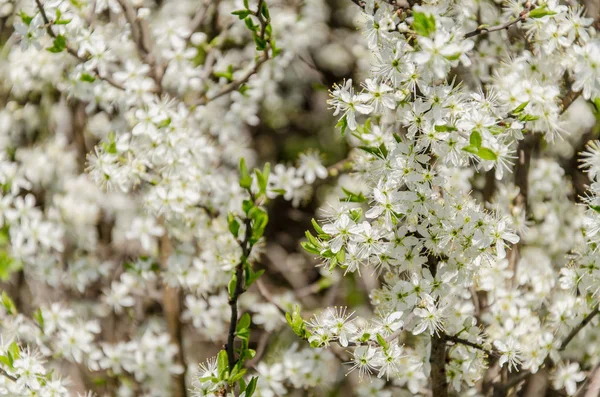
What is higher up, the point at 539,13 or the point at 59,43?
the point at 539,13

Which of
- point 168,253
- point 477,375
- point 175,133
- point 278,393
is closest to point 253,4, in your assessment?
point 175,133

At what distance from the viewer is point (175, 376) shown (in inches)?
133

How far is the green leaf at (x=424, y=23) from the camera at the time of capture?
1481mm

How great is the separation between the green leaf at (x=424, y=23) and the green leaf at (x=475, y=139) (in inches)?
10.0

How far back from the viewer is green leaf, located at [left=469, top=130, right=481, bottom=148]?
152 cm

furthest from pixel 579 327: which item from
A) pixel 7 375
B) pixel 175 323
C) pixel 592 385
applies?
pixel 175 323

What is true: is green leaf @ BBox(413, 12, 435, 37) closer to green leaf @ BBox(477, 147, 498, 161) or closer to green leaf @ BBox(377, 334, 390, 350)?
green leaf @ BBox(477, 147, 498, 161)

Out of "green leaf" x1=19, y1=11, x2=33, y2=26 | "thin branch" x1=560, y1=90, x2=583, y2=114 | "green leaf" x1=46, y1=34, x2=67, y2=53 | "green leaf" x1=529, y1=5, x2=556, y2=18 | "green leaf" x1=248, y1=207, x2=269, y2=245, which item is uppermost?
"green leaf" x1=529, y1=5, x2=556, y2=18

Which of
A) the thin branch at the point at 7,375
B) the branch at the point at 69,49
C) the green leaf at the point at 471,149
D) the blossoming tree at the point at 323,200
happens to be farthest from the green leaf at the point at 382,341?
the branch at the point at 69,49

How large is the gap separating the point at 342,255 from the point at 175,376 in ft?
6.60

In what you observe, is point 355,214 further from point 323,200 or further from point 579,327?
point 323,200

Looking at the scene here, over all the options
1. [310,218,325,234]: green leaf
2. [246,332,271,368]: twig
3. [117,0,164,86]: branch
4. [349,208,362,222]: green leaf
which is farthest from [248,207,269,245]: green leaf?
[117,0,164,86]: branch

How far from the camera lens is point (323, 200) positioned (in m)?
4.13

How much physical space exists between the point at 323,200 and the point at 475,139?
8.62ft
